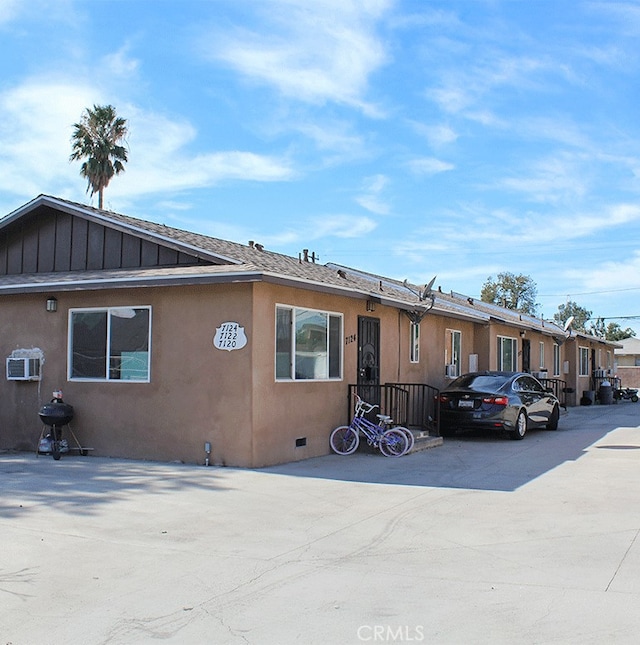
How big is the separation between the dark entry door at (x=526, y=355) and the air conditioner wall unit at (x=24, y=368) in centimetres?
1600

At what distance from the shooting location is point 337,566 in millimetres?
6078

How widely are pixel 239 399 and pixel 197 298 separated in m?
1.72

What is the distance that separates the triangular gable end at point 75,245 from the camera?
40.9ft

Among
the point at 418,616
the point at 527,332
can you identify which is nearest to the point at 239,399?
the point at 418,616

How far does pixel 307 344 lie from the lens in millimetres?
12477

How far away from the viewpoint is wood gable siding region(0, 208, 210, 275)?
12.6m

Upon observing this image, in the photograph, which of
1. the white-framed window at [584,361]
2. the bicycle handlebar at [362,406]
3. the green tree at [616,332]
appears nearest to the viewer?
the bicycle handlebar at [362,406]

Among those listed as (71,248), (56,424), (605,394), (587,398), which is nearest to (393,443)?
(56,424)

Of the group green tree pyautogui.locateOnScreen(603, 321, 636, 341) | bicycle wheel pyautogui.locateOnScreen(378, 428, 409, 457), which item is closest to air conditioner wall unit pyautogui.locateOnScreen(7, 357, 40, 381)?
bicycle wheel pyautogui.locateOnScreen(378, 428, 409, 457)

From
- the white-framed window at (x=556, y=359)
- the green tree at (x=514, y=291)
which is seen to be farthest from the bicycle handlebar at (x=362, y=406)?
the green tree at (x=514, y=291)

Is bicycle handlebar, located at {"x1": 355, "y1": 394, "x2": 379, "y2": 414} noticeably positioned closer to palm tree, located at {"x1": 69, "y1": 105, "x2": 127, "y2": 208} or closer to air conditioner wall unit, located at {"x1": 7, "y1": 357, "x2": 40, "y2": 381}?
air conditioner wall unit, located at {"x1": 7, "y1": 357, "x2": 40, "y2": 381}

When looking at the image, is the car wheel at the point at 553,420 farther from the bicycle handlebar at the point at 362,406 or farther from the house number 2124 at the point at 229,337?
the house number 2124 at the point at 229,337

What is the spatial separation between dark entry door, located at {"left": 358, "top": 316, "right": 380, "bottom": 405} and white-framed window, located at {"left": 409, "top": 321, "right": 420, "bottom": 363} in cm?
186

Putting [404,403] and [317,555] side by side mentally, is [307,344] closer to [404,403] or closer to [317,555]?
[404,403]
